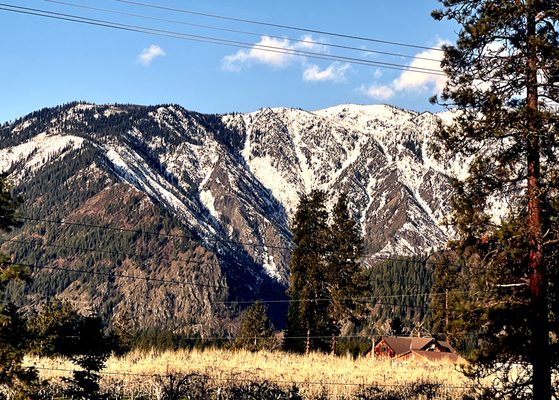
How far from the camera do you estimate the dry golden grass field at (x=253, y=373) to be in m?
30.3

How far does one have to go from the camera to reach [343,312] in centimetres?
5575

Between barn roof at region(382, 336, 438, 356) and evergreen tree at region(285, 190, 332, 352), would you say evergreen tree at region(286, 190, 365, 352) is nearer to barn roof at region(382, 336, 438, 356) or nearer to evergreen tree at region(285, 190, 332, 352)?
evergreen tree at region(285, 190, 332, 352)

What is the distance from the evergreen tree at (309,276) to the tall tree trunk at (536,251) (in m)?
38.8

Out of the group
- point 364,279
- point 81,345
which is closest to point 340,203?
point 364,279

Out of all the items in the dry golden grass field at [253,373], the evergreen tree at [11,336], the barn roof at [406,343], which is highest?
the evergreen tree at [11,336]

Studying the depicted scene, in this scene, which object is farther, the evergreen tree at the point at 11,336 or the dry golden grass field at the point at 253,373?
the dry golden grass field at the point at 253,373

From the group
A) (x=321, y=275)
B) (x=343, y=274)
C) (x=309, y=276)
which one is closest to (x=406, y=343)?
(x=343, y=274)

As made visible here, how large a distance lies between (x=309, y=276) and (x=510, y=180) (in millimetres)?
39089

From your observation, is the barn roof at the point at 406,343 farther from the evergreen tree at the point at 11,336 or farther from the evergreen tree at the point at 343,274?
the evergreen tree at the point at 11,336

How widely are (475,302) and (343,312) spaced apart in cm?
3882

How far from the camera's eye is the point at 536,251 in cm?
1700

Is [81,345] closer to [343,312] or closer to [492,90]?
[492,90]

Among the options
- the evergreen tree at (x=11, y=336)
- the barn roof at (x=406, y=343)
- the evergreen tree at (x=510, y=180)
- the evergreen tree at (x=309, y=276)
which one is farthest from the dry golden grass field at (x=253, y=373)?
the barn roof at (x=406, y=343)

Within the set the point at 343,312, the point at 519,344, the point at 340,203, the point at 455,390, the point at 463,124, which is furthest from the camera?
the point at 340,203
